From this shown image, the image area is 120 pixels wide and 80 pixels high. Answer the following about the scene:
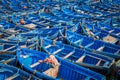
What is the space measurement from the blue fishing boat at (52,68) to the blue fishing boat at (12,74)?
638mm

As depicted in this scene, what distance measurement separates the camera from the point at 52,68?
14172 mm

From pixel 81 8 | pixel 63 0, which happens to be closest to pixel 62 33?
pixel 81 8

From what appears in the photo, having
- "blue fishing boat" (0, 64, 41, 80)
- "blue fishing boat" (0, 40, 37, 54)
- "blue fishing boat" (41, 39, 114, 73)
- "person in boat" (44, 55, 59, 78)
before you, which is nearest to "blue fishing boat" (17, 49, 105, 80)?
"person in boat" (44, 55, 59, 78)

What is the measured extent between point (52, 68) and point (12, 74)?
2658 mm

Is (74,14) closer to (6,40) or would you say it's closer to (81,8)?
(81,8)

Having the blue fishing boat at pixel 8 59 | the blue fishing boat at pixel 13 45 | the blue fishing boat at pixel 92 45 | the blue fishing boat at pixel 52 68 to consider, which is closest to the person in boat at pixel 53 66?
the blue fishing boat at pixel 52 68

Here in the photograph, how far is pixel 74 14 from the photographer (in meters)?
31.1

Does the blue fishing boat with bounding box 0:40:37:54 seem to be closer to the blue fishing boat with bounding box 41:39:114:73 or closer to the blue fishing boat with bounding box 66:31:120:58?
the blue fishing boat with bounding box 41:39:114:73

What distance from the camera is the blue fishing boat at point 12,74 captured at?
12688mm

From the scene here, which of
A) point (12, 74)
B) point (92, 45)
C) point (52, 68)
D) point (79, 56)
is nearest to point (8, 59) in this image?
point (12, 74)

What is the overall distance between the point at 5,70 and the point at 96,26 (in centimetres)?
1307

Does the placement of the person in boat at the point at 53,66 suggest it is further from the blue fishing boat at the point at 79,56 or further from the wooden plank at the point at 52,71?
the blue fishing boat at the point at 79,56

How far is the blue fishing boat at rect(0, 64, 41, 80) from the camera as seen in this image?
12688mm

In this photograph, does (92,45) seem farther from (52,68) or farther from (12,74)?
(12,74)
